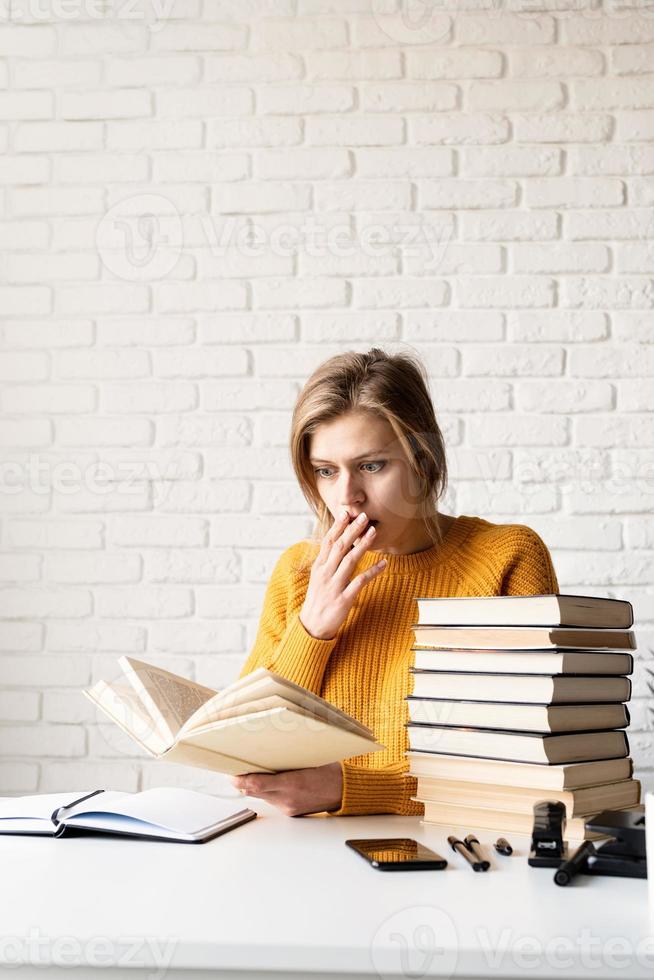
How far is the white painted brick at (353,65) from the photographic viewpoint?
222 centimetres

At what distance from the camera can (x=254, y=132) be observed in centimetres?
225

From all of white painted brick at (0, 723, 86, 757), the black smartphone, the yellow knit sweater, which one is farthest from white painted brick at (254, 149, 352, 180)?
the black smartphone

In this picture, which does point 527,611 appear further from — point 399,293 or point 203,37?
point 203,37

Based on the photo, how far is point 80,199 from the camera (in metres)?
2.28

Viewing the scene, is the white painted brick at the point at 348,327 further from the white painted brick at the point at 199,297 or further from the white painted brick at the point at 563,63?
the white painted brick at the point at 563,63

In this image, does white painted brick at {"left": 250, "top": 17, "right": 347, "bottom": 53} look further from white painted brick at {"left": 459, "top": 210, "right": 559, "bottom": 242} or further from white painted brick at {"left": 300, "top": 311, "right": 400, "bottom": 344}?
Result: white painted brick at {"left": 300, "top": 311, "right": 400, "bottom": 344}

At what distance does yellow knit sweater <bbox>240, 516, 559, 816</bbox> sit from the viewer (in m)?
1.44

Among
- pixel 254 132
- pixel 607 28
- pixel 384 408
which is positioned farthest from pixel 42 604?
pixel 607 28

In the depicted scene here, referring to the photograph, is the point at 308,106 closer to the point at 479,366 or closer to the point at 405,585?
the point at 479,366

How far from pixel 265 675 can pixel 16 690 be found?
1.41m

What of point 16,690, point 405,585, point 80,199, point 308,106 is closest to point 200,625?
point 16,690

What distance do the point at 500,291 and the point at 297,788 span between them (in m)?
1.38

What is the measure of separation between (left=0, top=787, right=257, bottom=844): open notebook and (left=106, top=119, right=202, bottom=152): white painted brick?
5.31 ft

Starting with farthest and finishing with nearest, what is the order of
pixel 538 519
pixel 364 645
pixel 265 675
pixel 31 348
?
pixel 31 348
pixel 538 519
pixel 364 645
pixel 265 675
